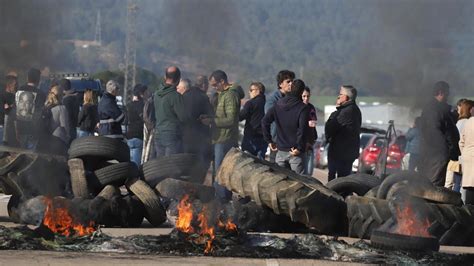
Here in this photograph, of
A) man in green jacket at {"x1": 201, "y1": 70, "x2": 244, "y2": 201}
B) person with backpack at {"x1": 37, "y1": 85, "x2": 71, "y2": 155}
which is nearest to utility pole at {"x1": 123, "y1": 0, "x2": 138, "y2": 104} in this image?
person with backpack at {"x1": 37, "y1": 85, "x2": 71, "y2": 155}

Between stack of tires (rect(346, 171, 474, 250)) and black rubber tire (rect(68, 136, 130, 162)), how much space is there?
10.3 feet

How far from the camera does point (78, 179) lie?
1545cm

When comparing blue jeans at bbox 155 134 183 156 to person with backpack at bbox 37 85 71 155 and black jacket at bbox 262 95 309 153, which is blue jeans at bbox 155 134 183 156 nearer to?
black jacket at bbox 262 95 309 153

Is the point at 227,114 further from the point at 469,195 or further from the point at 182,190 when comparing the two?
the point at 469,195

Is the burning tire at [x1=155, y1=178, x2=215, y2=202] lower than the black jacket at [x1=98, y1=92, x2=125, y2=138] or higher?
lower

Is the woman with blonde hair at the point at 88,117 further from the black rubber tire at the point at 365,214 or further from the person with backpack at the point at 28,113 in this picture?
the black rubber tire at the point at 365,214

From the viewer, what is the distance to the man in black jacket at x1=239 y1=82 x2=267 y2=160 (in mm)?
18641

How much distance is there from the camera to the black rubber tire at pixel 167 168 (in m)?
15.9

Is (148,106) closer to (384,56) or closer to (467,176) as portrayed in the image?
(467,176)

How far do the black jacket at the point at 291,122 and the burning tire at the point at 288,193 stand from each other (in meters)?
1.08

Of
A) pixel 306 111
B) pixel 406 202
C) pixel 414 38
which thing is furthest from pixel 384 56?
pixel 306 111

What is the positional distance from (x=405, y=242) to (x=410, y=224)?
147cm

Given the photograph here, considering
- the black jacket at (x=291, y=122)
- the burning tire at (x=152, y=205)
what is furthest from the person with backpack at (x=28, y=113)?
the black jacket at (x=291, y=122)

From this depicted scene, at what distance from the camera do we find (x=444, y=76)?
13953 millimetres
